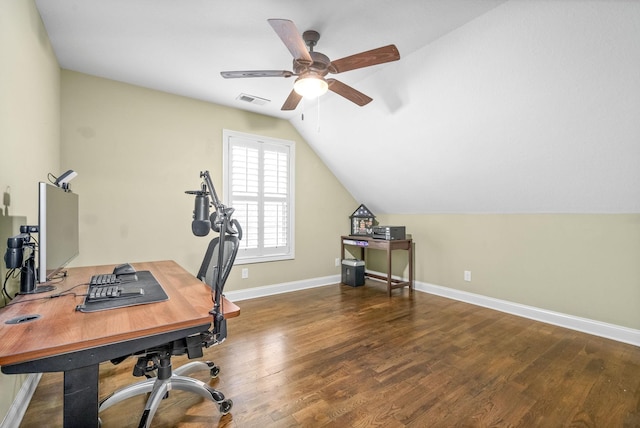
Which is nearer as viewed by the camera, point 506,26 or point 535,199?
point 506,26

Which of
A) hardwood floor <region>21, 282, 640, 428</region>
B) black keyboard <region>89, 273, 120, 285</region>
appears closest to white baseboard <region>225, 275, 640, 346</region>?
hardwood floor <region>21, 282, 640, 428</region>

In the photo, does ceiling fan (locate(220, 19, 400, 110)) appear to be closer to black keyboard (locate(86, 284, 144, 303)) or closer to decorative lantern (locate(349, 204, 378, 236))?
black keyboard (locate(86, 284, 144, 303))

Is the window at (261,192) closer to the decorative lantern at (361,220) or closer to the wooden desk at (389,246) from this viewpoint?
the wooden desk at (389,246)

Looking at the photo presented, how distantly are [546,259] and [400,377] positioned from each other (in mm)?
2176

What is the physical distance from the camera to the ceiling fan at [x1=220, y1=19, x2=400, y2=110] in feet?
5.66

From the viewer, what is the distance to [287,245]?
4172 mm

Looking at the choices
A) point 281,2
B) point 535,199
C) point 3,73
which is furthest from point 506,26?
point 3,73

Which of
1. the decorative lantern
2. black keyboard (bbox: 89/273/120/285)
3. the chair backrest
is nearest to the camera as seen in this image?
the chair backrest

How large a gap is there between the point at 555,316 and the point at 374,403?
7.78 feet

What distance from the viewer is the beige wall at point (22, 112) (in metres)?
1.46

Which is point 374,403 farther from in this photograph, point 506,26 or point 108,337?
point 506,26

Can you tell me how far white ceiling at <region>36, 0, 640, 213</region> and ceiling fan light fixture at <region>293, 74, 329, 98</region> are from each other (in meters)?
0.39

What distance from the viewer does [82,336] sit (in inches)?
39.2

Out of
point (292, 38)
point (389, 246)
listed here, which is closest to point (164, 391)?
point (292, 38)
